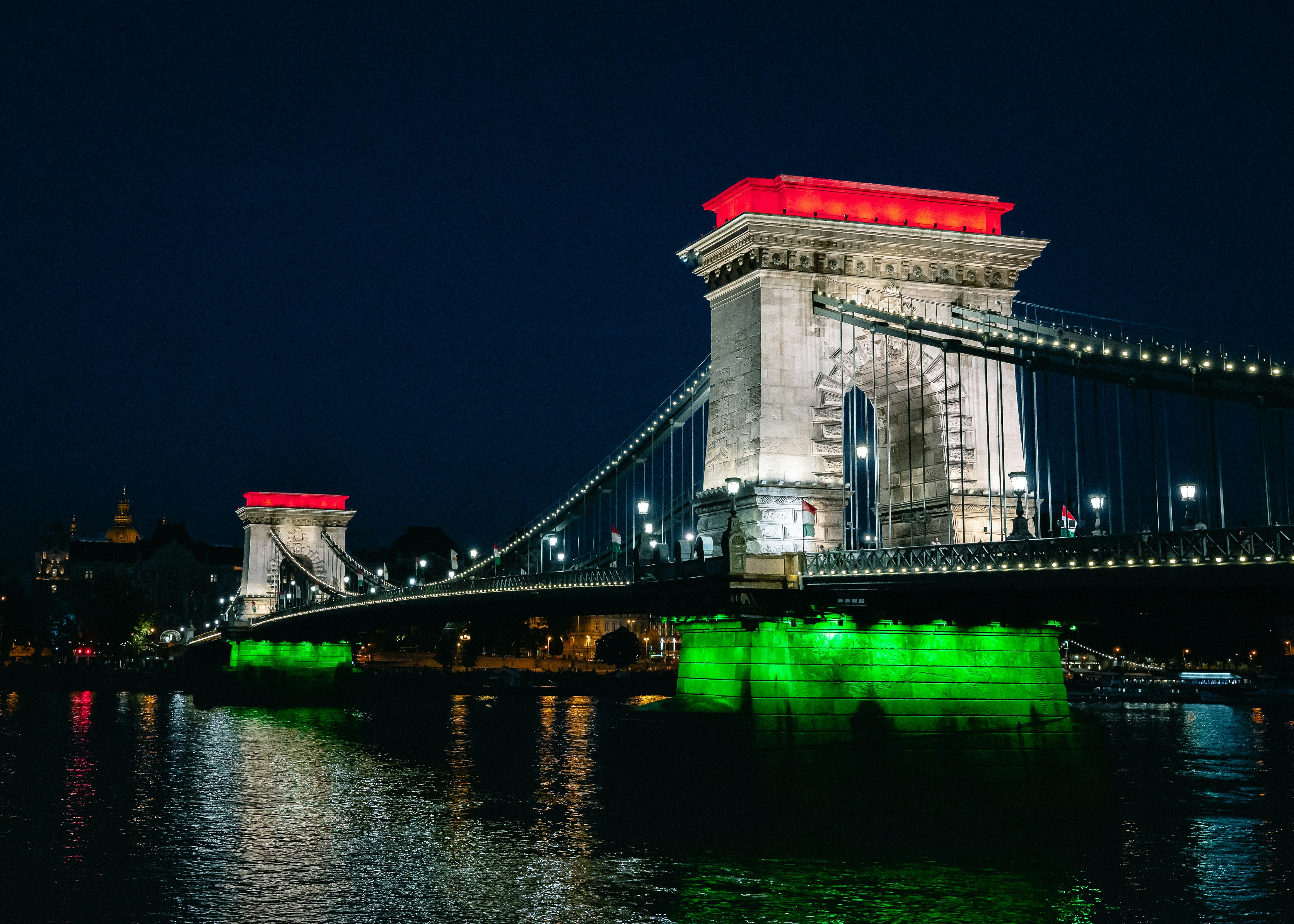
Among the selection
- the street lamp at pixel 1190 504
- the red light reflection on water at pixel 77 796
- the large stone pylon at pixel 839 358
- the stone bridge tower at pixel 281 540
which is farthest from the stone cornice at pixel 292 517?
the street lamp at pixel 1190 504

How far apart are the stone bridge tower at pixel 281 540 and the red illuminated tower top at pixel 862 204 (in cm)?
7591

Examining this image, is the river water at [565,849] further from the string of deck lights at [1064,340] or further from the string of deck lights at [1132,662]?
the string of deck lights at [1132,662]

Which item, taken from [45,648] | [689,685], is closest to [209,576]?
[45,648]

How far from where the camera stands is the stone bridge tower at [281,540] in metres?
108

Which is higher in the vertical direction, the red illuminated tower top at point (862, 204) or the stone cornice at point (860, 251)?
the red illuminated tower top at point (862, 204)

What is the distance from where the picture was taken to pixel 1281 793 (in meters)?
41.3

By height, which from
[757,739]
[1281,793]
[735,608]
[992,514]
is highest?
[992,514]

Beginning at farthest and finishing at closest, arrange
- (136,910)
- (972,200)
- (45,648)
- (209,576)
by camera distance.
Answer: (209,576) < (45,648) < (972,200) < (136,910)

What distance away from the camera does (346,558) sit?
4161 inches

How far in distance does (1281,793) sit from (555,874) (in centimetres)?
2569

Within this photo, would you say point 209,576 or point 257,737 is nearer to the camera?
point 257,737

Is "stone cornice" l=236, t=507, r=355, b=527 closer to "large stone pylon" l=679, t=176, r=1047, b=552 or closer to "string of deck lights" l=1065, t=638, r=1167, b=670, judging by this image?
"string of deck lights" l=1065, t=638, r=1167, b=670

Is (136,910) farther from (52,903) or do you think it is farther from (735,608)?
(735,608)

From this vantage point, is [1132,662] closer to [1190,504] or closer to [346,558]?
[346,558]
